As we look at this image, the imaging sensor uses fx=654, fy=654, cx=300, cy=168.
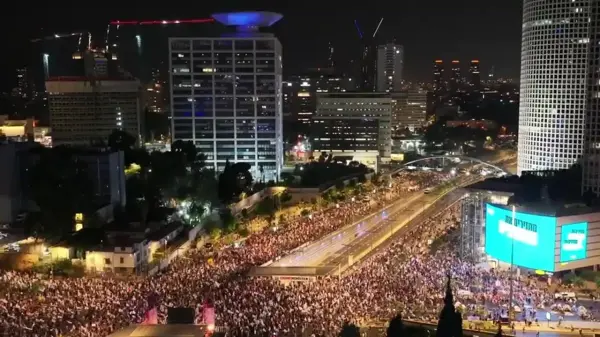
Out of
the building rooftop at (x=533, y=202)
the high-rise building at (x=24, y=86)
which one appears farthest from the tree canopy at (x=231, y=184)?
the high-rise building at (x=24, y=86)

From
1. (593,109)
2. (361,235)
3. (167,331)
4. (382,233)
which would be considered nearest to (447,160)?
(593,109)

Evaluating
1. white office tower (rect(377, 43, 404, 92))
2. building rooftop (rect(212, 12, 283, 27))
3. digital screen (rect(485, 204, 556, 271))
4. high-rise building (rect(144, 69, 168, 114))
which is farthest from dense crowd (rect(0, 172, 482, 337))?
white office tower (rect(377, 43, 404, 92))

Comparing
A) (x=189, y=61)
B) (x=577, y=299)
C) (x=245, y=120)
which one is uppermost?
(x=189, y=61)

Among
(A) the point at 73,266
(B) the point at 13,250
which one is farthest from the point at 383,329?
(B) the point at 13,250

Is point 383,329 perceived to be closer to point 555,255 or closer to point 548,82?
point 555,255

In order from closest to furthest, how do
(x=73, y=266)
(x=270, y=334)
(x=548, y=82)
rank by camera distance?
(x=270, y=334)
(x=73, y=266)
(x=548, y=82)

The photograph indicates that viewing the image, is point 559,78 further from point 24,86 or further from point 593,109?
point 24,86

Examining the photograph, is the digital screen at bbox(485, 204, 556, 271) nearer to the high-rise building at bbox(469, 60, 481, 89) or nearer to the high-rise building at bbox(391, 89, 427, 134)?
the high-rise building at bbox(391, 89, 427, 134)
